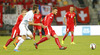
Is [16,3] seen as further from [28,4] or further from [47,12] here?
[47,12]

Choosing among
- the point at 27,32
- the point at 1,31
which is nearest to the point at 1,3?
the point at 1,31

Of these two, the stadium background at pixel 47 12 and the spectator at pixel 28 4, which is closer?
the stadium background at pixel 47 12

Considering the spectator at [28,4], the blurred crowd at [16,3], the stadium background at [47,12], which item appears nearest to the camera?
the stadium background at [47,12]

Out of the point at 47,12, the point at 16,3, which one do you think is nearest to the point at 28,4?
the point at 16,3

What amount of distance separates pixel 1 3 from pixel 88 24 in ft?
27.6

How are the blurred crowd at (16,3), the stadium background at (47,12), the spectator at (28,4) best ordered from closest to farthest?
the stadium background at (47,12) → the blurred crowd at (16,3) → the spectator at (28,4)

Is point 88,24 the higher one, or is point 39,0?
point 39,0

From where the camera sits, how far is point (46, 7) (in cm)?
2631

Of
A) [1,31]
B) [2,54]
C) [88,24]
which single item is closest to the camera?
Answer: [2,54]

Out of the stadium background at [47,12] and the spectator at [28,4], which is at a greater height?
the spectator at [28,4]

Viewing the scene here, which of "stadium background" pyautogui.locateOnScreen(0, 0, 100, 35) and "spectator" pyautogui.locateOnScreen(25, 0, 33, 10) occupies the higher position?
"spectator" pyautogui.locateOnScreen(25, 0, 33, 10)

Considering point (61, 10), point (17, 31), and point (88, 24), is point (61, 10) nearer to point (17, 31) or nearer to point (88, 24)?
point (88, 24)

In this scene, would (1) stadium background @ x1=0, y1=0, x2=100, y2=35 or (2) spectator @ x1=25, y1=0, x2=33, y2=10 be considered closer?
(1) stadium background @ x1=0, y1=0, x2=100, y2=35

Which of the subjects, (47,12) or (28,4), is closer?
(47,12)
